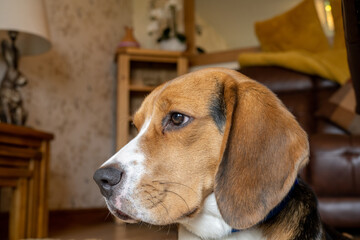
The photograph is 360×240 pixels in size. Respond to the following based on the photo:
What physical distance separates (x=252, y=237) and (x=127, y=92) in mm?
3060

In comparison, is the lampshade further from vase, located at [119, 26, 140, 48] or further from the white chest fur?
the white chest fur

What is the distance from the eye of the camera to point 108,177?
39.3 inches

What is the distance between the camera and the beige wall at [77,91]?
11.4ft

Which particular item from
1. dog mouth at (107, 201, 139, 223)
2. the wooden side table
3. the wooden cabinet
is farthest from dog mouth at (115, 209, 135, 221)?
the wooden cabinet

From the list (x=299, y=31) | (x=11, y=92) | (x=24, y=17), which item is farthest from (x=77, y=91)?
(x=299, y=31)

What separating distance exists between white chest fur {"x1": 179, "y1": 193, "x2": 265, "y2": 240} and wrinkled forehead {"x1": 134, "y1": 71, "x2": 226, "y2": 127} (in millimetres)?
240

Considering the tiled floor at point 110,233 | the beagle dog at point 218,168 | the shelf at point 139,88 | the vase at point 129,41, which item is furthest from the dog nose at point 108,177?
the vase at point 129,41

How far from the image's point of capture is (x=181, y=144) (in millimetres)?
1085

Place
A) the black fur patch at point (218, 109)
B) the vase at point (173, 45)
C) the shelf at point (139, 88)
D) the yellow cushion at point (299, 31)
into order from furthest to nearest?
the vase at point (173, 45) → the shelf at point (139, 88) → the yellow cushion at point (299, 31) → the black fur patch at point (218, 109)

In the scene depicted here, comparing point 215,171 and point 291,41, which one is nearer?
point 215,171

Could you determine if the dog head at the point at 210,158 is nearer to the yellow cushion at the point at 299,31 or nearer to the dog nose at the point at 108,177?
the dog nose at the point at 108,177

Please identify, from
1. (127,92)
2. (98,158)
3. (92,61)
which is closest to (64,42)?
(92,61)

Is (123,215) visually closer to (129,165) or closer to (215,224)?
(129,165)

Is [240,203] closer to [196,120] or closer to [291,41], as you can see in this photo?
[196,120]
